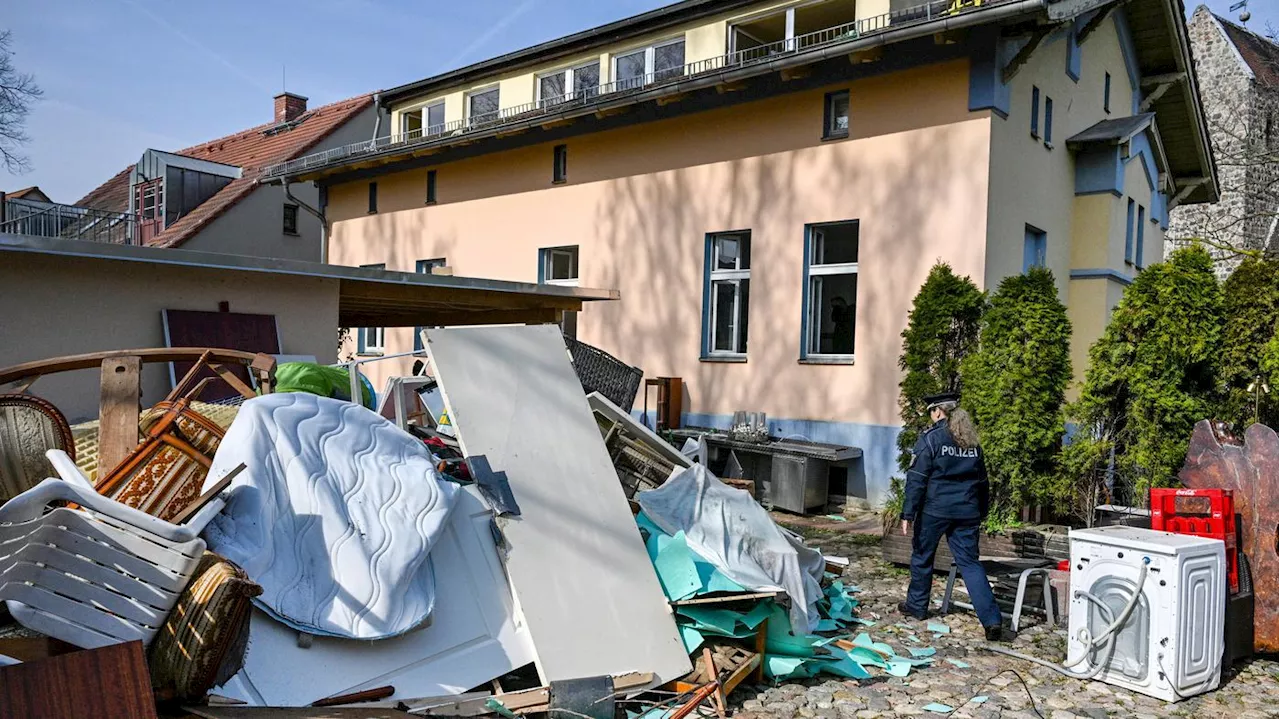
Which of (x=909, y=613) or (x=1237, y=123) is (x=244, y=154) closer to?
(x=909, y=613)

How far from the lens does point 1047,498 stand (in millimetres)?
8531

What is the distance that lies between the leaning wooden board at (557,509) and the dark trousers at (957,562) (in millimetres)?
2188

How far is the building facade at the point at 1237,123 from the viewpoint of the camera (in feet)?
73.7

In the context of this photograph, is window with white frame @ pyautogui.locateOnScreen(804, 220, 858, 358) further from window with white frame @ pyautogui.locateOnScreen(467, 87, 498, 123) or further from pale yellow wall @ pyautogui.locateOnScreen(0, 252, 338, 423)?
window with white frame @ pyautogui.locateOnScreen(467, 87, 498, 123)

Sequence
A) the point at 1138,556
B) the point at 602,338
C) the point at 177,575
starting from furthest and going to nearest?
the point at 602,338
the point at 1138,556
the point at 177,575

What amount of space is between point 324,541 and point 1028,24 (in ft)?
30.6

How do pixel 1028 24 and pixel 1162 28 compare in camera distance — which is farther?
pixel 1162 28

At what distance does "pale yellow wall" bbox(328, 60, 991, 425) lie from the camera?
10.6 metres

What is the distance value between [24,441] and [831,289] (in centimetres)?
900

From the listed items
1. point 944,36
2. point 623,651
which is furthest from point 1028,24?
point 623,651

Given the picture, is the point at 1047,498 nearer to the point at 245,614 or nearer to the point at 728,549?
the point at 728,549

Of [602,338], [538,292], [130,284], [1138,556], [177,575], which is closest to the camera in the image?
[177,575]

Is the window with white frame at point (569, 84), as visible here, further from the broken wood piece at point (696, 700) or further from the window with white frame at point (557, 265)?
the broken wood piece at point (696, 700)

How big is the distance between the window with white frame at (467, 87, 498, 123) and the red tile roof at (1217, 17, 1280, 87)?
65.5 feet
